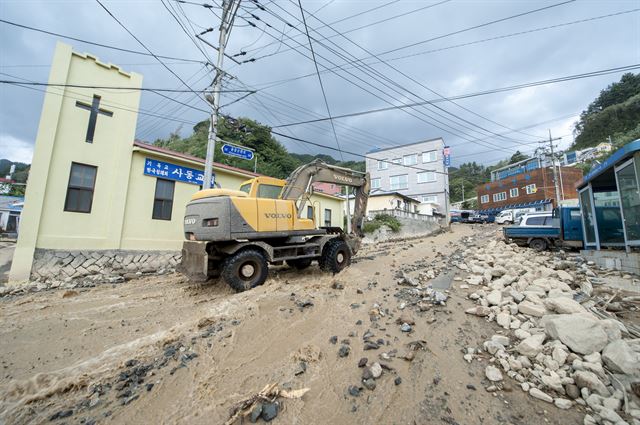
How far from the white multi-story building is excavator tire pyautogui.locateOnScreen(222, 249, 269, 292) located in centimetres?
2965

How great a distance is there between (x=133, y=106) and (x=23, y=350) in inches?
352

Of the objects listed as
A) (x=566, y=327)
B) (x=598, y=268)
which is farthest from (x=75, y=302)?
(x=598, y=268)

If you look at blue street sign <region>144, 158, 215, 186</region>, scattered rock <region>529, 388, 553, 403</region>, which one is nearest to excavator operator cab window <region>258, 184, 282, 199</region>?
blue street sign <region>144, 158, 215, 186</region>

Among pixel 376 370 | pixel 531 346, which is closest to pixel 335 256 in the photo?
pixel 376 370

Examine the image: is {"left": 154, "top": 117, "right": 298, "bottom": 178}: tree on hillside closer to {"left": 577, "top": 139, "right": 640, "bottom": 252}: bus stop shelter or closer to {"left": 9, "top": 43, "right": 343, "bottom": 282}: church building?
{"left": 9, "top": 43, "right": 343, "bottom": 282}: church building

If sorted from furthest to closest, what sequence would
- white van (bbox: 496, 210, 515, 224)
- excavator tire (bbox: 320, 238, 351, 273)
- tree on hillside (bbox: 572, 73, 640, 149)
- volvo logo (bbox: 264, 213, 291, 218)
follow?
tree on hillside (bbox: 572, 73, 640, 149) → white van (bbox: 496, 210, 515, 224) → excavator tire (bbox: 320, 238, 351, 273) → volvo logo (bbox: 264, 213, 291, 218)

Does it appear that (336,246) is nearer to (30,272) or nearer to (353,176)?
(353,176)

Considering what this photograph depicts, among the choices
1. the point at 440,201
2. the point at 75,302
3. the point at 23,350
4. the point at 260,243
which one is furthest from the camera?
the point at 440,201

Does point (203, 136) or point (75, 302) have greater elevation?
point (203, 136)

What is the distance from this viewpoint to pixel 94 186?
342 inches

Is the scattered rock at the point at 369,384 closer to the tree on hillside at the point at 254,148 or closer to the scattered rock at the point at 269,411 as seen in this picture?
the scattered rock at the point at 269,411

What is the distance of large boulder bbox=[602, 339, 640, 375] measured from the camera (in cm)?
235

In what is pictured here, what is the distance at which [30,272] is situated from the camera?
7.40 meters

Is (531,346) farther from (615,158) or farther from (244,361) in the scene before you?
(615,158)
